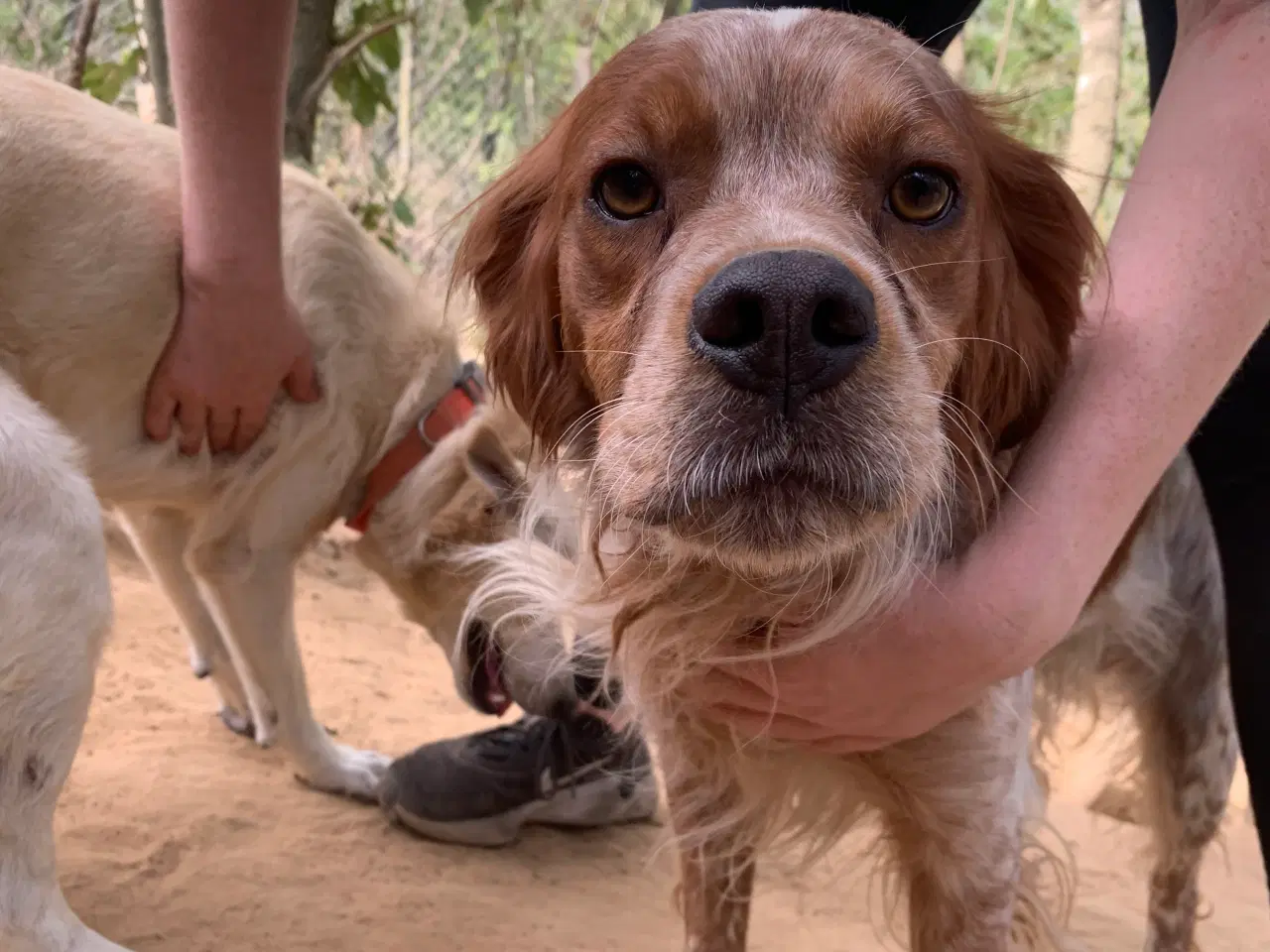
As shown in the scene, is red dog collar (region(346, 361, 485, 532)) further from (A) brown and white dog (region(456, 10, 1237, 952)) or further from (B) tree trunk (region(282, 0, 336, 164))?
(B) tree trunk (region(282, 0, 336, 164))

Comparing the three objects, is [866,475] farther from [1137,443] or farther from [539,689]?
[539,689]

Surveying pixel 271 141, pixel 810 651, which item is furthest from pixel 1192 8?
pixel 271 141

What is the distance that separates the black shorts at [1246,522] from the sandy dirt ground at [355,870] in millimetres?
615

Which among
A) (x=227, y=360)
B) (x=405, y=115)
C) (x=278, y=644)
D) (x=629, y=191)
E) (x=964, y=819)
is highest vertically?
(x=629, y=191)

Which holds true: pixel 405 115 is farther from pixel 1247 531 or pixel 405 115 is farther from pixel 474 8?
pixel 1247 531

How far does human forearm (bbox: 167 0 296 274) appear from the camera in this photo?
1.50 meters

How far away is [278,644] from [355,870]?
1.72 feet

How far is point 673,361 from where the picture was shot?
943mm

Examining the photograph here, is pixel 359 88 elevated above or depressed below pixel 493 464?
above

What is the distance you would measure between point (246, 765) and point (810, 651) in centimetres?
177

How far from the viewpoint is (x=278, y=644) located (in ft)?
7.47

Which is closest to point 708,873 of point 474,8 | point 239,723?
point 239,723

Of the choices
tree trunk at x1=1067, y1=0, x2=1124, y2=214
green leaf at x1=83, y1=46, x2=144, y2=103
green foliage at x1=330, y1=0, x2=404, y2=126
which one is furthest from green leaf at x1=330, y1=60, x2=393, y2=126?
tree trunk at x1=1067, y1=0, x2=1124, y2=214

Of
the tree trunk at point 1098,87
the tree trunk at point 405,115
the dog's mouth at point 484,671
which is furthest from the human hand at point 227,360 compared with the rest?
the tree trunk at point 405,115
